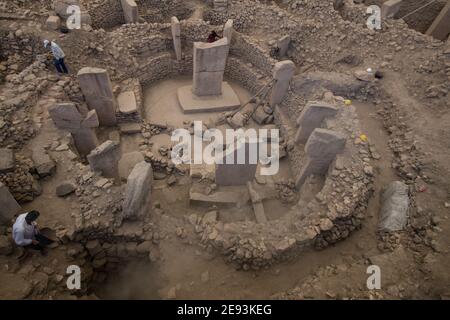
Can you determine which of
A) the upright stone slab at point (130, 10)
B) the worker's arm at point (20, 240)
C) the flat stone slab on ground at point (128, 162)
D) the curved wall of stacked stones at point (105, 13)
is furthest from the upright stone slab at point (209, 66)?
the worker's arm at point (20, 240)

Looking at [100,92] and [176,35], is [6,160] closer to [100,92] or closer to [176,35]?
[100,92]

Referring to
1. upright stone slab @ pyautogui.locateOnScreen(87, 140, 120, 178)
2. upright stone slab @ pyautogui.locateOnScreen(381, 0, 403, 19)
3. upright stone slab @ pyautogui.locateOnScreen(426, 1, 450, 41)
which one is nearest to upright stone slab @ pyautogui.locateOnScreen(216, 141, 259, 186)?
upright stone slab @ pyautogui.locateOnScreen(87, 140, 120, 178)

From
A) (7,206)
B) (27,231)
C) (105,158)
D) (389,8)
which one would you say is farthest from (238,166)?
(389,8)

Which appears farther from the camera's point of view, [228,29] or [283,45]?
[283,45]

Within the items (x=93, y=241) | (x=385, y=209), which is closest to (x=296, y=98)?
(x=385, y=209)
